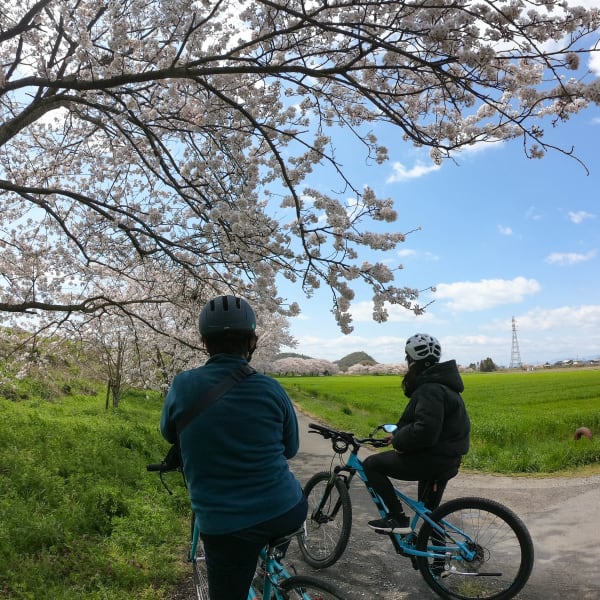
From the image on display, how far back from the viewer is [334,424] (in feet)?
48.0

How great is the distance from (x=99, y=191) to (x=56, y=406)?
8138mm

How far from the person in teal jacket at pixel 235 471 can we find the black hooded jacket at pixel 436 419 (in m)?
1.58

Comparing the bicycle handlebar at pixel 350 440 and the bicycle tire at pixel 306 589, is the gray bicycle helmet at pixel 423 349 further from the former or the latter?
the bicycle tire at pixel 306 589

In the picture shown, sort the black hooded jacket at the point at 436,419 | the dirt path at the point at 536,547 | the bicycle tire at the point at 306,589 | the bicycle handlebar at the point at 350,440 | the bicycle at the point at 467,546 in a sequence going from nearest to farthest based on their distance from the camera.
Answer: the bicycle tire at the point at 306,589 → the bicycle at the point at 467,546 → the black hooded jacket at the point at 436,419 → the dirt path at the point at 536,547 → the bicycle handlebar at the point at 350,440

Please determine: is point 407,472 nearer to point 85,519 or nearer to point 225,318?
point 225,318

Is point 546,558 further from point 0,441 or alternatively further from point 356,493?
point 0,441

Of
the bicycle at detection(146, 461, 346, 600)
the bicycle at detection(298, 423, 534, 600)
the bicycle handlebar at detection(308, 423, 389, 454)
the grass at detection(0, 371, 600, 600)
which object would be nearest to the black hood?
the bicycle at detection(298, 423, 534, 600)

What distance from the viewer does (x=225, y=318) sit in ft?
7.45

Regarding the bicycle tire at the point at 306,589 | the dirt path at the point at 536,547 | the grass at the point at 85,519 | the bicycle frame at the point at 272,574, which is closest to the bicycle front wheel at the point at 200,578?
the grass at the point at 85,519

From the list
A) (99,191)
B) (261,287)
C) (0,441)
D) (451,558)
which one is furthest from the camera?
(99,191)

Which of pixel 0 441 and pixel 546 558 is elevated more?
pixel 0 441

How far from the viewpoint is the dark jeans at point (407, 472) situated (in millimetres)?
3637

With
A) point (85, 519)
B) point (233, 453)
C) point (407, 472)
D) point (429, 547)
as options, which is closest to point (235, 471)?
point (233, 453)

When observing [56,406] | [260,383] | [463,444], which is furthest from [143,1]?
[56,406]
